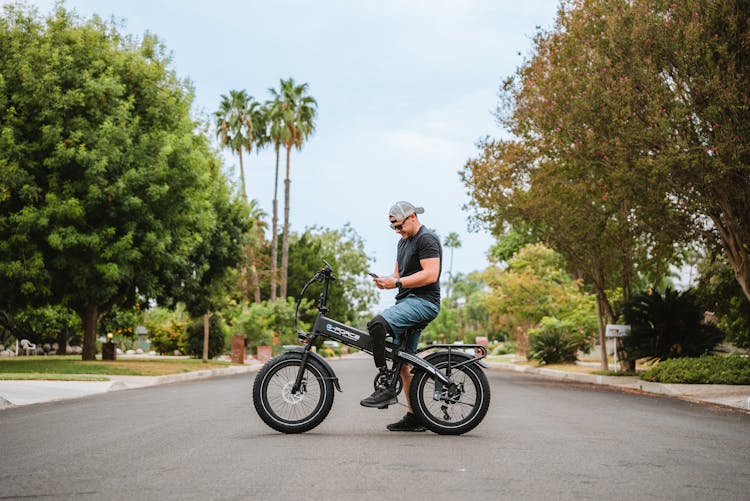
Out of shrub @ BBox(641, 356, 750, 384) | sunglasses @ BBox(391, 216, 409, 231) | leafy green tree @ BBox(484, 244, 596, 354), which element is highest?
leafy green tree @ BBox(484, 244, 596, 354)

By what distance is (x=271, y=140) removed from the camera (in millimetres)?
57719

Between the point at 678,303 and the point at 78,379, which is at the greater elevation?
the point at 678,303

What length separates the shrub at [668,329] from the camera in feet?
82.3

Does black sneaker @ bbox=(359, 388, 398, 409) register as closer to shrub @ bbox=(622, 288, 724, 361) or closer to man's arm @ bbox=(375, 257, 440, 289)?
man's arm @ bbox=(375, 257, 440, 289)

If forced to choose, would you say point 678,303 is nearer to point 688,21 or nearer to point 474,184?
point 474,184

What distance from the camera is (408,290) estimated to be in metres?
9.39

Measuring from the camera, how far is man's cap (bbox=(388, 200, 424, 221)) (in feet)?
30.5

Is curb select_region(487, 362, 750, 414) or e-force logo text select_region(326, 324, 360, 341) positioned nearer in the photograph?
e-force logo text select_region(326, 324, 360, 341)

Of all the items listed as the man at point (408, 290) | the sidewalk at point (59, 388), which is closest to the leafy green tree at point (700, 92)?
the man at point (408, 290)

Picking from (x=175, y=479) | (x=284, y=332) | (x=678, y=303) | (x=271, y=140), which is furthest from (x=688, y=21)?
(x=271, y=140)

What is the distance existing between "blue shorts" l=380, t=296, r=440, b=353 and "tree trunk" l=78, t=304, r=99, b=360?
24730 mm

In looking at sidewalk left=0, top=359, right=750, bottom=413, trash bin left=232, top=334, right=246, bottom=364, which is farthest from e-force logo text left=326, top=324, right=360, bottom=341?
trash bin left=232, top=334, right=246, bottom=364

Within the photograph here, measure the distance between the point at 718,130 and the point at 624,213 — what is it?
626 cm

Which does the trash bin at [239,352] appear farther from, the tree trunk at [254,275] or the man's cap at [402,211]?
the man's cap at [402,211]
